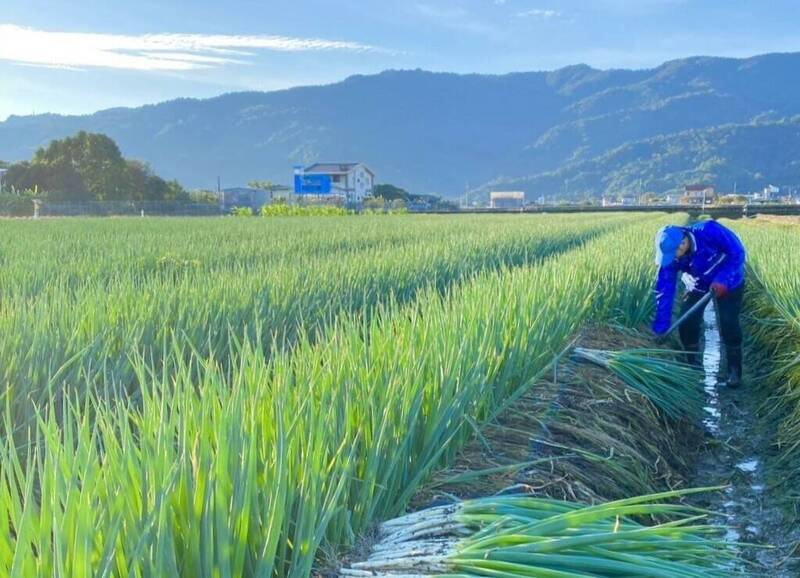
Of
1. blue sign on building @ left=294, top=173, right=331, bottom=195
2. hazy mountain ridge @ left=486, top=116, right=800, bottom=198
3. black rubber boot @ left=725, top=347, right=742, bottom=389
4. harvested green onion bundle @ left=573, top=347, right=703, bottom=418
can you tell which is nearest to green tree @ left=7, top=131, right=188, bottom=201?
blue sign on building @ left=294, top=173, right=331, bottom=195

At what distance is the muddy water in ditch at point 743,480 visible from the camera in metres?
3.34

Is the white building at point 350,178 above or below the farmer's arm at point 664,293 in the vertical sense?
above

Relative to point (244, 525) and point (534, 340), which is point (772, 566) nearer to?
point (534, 340)

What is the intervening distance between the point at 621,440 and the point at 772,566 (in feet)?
2.46

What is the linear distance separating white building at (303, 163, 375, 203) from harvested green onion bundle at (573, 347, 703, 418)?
78375mm


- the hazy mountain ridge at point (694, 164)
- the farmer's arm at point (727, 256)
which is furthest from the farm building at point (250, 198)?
the hazy mountain ridge at point (694, 164)

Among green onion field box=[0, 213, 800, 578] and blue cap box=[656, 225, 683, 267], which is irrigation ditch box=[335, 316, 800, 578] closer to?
green onion field box=[0, 213, 800, 578]

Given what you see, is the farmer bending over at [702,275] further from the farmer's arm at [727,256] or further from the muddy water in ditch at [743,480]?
the muddy water in ditch at [743,480]

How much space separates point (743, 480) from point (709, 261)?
1956mm

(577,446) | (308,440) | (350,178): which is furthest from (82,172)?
(308,440)

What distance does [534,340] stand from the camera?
369cm

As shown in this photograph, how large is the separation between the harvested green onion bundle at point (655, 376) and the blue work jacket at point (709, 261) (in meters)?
0.86

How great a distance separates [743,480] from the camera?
425 centimetres

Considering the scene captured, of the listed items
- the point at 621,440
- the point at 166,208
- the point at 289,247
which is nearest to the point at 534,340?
the point at 621,440
